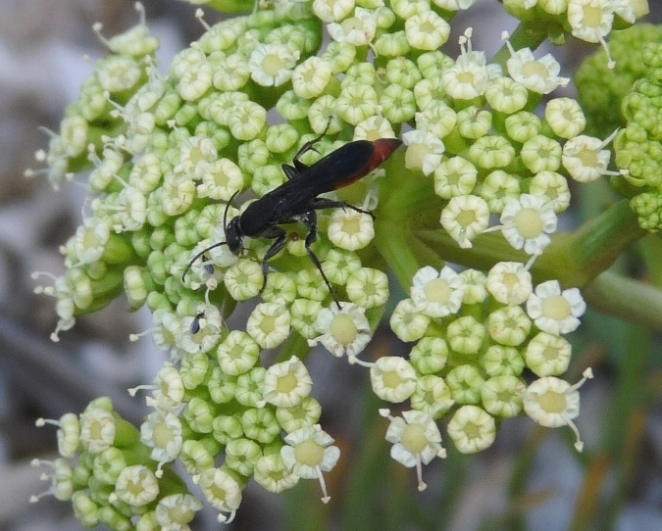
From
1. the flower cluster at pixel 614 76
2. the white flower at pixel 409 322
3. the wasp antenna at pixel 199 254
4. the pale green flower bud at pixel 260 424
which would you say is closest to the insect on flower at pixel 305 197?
the wasp antenna at pixel 199 254

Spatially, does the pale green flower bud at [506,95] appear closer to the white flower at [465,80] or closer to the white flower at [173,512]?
the white flower at [465,80]

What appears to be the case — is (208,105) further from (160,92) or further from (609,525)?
(609,525)

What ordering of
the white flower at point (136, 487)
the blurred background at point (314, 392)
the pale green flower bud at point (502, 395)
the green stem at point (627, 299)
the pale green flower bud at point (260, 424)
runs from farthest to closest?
the blurred background at point (314, 392)
the green stem at point (627, 299)
the white flower at point (136, 487)
the pale green flower bud at point (260, 424)
the pale green flower bud at point (502, 395)

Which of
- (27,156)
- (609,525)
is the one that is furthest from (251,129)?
(27,156)

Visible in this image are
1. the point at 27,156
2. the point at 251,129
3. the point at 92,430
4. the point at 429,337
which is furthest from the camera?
the point at 27,156

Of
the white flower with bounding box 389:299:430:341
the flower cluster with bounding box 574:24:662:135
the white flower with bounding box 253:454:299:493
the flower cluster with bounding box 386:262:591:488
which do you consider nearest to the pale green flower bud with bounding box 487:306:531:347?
the flower cluster with bounding box 386:262:591:488

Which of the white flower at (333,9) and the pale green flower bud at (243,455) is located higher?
the white flower at (333,9)

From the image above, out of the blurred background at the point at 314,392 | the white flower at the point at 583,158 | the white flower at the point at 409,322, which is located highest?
the white flower at the point at 583,158

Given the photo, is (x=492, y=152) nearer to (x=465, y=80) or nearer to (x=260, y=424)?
(x=465, y=80)
